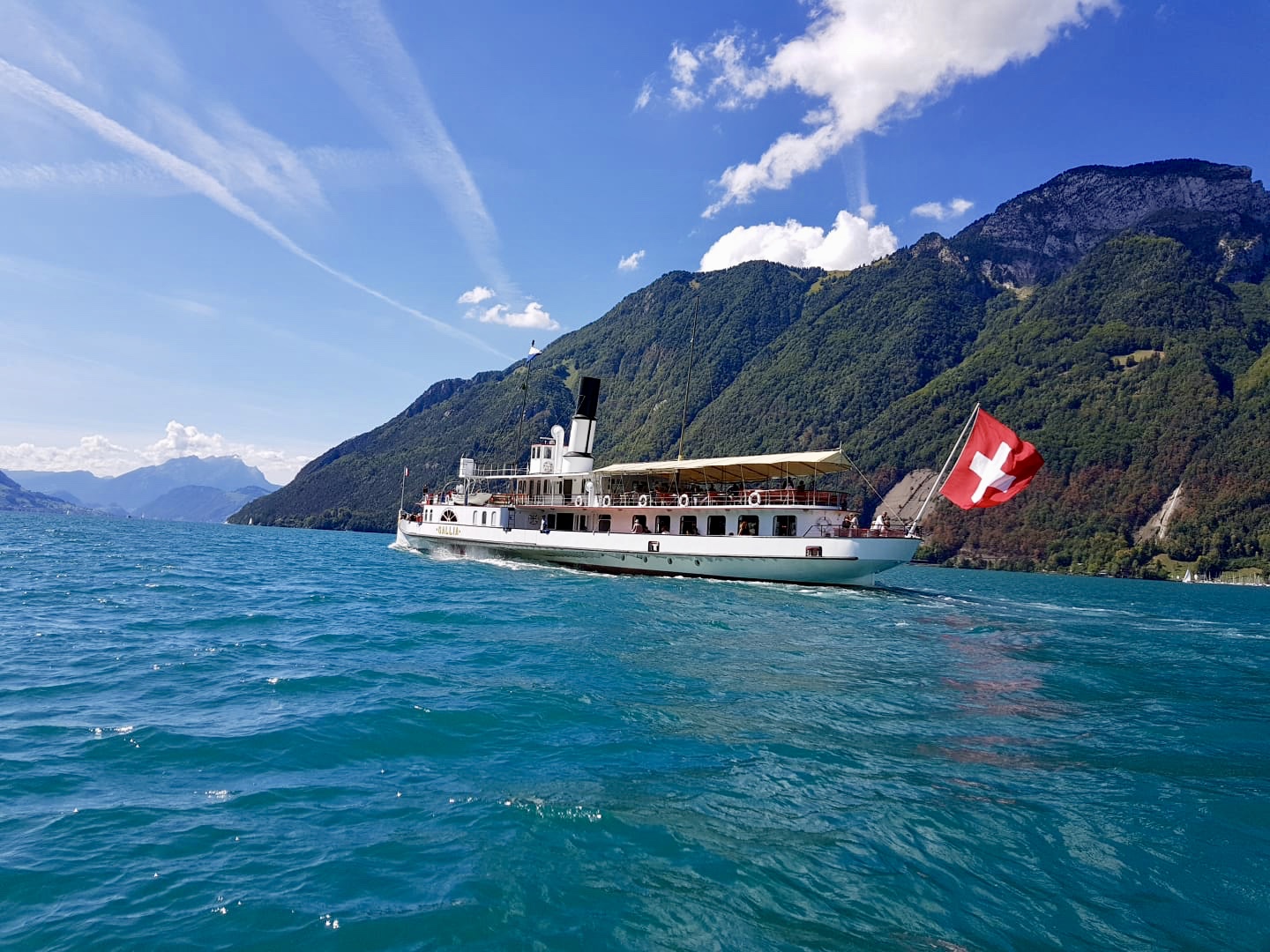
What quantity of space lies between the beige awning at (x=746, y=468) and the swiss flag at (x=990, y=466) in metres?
7.68

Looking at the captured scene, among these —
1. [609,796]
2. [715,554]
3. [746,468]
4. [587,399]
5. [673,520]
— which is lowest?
[609,796]

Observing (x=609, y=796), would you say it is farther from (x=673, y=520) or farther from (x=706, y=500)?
(x=673, y=520)

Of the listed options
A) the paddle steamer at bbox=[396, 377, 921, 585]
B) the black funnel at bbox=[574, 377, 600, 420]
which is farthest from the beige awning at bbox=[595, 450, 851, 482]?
the black funnel at bbox=[574, 377, 600, 420]

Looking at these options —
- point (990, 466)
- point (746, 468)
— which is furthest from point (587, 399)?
point (990, 466)

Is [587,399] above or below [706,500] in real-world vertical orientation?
above

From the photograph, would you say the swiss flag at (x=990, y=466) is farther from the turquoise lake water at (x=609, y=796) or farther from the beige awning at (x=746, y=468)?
the turquoise lake water at (x=609, y=796)

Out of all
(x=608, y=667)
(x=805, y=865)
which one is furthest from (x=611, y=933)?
(x=608, y=667)

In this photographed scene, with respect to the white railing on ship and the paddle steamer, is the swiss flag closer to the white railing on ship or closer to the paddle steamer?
the paddle steamer

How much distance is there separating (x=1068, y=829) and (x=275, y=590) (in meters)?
27.6

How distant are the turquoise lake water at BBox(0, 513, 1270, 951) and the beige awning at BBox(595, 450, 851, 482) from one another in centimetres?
1832

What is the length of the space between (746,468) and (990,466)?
1433 centimetres

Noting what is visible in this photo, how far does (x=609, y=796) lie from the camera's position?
737cm

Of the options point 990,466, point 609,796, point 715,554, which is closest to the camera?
point 609,796

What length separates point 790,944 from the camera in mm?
4887
